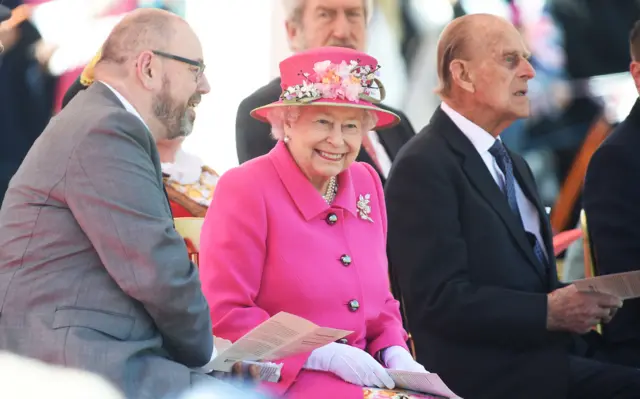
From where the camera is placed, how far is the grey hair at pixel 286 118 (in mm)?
3322

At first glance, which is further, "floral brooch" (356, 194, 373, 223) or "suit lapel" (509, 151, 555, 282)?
"suit lapel" (509, 151, 555, 282)

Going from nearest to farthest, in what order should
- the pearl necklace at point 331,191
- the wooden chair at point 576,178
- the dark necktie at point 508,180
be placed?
1. the pearl necklace at point 331,191
2. the dark necktie at point 508,180
3. the wooden chair at point 576,178

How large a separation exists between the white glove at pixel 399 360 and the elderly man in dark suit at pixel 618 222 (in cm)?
128

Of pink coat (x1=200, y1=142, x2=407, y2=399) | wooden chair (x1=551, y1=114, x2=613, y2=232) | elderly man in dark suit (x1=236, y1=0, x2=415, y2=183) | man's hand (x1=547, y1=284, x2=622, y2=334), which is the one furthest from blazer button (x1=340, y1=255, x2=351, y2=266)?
wooden chair (x1=551, y1=114, x2=613, y2=232)

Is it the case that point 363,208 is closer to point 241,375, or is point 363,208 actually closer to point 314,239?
point 314,239

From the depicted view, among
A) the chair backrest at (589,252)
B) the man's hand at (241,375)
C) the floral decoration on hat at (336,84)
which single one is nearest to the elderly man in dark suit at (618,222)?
the chair backrest at (589,252)

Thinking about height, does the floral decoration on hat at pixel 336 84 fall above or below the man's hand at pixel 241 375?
above

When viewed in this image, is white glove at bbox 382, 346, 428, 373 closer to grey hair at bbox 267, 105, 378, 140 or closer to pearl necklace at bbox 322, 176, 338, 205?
pearl necklace at bbox 322, 176, 338, 205

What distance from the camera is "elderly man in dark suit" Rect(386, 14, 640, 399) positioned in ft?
12.2

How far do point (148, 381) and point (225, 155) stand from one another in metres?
2.19

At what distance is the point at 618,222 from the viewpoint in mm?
4137

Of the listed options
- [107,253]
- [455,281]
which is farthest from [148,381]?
[455,281]

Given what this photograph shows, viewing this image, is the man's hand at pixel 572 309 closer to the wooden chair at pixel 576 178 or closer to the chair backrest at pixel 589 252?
the chair backrest at pixel 589 252

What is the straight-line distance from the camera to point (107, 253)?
2.48 metres
